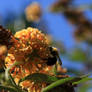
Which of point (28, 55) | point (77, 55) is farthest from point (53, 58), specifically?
point (77, 55)

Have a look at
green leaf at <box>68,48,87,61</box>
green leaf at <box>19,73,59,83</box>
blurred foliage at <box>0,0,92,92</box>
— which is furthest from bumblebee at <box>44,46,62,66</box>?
green leaf at <box>68,48,87,61</box>

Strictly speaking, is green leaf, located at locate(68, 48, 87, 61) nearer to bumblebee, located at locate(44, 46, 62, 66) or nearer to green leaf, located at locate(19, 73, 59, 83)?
bumblebee, located at locate(44, 46, 62, 66)

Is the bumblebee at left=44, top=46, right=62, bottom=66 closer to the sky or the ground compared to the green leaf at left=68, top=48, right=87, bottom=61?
closer to the sky

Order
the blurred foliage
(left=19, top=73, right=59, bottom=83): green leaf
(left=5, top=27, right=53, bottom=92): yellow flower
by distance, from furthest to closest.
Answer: the blurred foliage, (left=5, top=27, right=53, bottom=92): yellow flower, (left=19, top=73, right=59, bottom=83): green leaf

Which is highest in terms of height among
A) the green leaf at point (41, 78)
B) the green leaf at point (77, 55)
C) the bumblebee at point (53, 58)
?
the bumblebee at point (53, 58)

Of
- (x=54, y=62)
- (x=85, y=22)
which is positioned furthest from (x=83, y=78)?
(x=85, y=22)

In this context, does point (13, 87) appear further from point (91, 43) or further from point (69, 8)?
point (69, 8)

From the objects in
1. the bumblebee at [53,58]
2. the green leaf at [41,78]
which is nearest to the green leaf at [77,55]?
the bumblebee at [53,58]

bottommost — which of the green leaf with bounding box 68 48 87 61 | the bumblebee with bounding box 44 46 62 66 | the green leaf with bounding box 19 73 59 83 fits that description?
the green leaf with bounding box 68 48 87 61

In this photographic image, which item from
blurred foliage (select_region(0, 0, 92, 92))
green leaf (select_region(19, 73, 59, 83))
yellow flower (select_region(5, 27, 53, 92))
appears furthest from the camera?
blurred foliage (select_region(0, 0, 92, 92))

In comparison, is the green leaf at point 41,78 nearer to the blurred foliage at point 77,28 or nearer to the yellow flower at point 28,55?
the yellow flower at point 28,55

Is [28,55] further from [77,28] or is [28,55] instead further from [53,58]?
[77,28]

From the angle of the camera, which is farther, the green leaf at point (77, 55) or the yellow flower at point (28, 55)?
the green leaf at point (77, 55)

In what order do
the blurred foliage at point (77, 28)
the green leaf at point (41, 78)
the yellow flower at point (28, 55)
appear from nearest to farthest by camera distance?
the green leaf at point (41, 78) < the yellow flower at point (28, 55) < the blurred foliage at point (77, 28)
